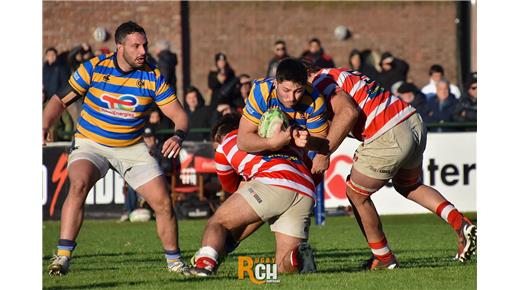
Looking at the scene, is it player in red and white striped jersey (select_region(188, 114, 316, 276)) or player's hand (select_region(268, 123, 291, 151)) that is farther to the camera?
player in red and white striped jersey (select_region(188, 114, 316, 276))

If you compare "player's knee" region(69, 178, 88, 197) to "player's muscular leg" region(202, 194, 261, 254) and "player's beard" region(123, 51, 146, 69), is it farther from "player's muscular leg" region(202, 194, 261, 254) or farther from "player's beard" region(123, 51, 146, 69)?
"player's muscular leg" region(202, 194, 261, 254)

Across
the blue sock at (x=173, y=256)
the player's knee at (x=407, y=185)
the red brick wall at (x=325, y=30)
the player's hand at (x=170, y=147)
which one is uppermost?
the red brick wall at (x=325, y=30)

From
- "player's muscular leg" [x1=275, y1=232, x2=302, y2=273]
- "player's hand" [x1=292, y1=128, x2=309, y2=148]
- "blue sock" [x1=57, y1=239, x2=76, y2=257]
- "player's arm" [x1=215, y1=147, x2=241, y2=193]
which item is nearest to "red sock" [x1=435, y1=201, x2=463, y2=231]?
"player's muscular leg" [x1=275, y1=232, x2=302, y2=273]

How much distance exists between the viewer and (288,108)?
10422mm

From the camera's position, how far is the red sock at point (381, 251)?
11383mm

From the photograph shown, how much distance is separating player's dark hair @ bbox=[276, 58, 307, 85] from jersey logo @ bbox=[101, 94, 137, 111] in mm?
1877

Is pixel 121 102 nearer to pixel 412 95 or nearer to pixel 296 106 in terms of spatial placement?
pixel 296 106

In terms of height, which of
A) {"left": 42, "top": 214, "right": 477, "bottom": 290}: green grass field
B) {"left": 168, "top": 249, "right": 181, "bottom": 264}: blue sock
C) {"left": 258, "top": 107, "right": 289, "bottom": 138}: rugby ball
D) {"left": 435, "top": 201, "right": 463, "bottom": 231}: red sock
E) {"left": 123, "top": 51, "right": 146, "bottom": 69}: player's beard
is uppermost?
Answer: {"left": 123, "top": 51, "right": 146, "bottom": 69}: player's beard

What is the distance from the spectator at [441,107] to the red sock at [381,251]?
8.87 meters

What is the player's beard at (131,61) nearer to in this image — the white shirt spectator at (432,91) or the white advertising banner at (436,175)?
the white advertising banner at (436,175)

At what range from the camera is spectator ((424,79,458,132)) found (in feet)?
66.4

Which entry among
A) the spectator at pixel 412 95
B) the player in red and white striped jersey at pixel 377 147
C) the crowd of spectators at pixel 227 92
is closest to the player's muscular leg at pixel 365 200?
the player in red and white striped jersey at pixel 377 147

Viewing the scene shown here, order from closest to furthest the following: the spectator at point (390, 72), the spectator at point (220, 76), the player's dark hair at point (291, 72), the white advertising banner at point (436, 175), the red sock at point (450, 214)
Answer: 1. the player's dark hair at point (291, 72)
2. the red sock at point (450, 214)
3. the white advertising banner at point (436, 175)
4. the spectator at point (220, 76)
5. the spectator at point (390, 72)
